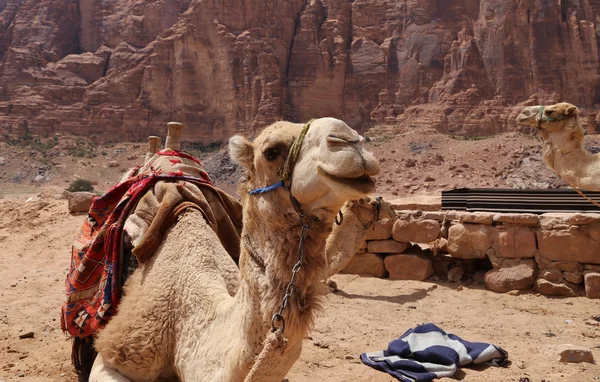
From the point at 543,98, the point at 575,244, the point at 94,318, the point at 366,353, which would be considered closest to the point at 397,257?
the point at 575,244

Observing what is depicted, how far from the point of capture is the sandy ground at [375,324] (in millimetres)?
4496

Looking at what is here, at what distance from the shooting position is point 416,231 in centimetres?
840

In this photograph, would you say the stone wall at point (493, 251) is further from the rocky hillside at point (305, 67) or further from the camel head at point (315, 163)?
the rocky hillside at point (305, 67)

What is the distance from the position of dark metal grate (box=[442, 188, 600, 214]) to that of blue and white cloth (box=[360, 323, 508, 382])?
12.1 feet

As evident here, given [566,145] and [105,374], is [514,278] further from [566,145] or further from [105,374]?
[105,374]

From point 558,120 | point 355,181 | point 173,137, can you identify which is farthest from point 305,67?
point 355,181

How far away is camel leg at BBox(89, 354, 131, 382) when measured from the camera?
8.78 ft

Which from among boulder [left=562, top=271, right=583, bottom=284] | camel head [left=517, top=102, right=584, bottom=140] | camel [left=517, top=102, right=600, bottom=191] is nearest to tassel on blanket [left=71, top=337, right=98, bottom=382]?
camel [left=517, top=102, right=600, bottom=191]

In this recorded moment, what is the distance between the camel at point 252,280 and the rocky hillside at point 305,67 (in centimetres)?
4027

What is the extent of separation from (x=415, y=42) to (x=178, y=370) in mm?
46137

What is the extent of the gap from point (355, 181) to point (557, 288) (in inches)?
254

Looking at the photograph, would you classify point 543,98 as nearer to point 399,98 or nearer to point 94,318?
point 399,98

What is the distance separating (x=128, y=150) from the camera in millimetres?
44875

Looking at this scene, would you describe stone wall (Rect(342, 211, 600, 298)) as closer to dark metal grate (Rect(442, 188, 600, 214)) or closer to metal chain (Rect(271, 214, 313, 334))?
dark metal grate (Rect(442, 188, 600, 214))
